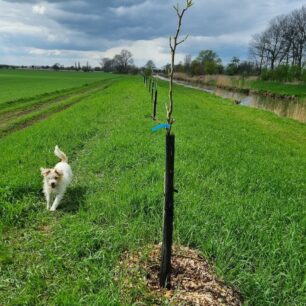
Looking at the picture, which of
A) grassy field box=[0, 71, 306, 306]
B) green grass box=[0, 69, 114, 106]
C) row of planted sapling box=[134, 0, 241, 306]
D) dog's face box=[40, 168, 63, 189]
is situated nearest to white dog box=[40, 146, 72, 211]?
dog's face box=[40, 168, 63, 189]

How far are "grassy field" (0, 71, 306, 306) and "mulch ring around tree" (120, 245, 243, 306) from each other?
3.5 inches

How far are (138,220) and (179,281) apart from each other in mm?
1521

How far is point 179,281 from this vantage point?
12.8ft

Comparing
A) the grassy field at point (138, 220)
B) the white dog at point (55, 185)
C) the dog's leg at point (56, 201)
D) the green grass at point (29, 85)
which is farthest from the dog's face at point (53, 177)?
the green grass at point (29, 85)

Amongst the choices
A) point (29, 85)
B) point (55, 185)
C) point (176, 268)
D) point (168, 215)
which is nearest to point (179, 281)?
point (176, 268)

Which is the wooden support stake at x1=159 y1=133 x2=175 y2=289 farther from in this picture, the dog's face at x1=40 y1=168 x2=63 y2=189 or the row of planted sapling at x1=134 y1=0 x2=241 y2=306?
the dog's face at x1=40 y1=168 x2=63 y2=189

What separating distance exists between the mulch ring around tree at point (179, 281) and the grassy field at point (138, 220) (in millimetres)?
88

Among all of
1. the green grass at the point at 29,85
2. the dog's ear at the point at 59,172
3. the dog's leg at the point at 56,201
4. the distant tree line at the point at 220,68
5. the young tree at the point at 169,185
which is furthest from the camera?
the distant tree line at the point at 220,68

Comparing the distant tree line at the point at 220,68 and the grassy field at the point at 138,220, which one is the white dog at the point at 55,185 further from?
the distant tree line at the point at 220,68

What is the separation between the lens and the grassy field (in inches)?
155

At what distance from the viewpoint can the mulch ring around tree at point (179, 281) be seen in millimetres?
3631

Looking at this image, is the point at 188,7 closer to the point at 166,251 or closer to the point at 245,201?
the point at 166,251

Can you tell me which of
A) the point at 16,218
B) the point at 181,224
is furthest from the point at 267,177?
the point at 16,218

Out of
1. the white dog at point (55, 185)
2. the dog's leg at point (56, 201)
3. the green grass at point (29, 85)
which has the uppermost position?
the white dog at point (55, 185)
